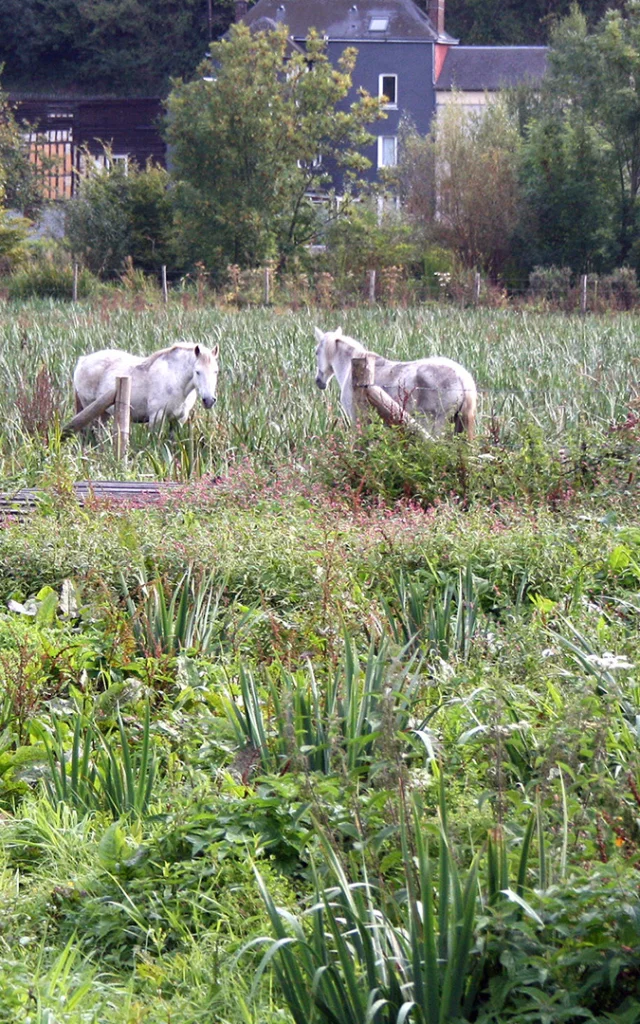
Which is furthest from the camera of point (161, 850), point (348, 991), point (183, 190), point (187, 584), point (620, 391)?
point (183, 190)

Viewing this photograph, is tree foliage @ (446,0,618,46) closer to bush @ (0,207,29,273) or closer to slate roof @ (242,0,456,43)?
slate roof @ (242,0,456,43)

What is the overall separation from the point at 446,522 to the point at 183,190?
31254mm

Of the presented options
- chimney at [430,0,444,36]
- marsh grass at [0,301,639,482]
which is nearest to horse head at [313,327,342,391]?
marsh grass at [0,301,639,482]

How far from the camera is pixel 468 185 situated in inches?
1497

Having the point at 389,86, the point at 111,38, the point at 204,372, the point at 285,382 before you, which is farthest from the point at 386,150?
the point at 204,372

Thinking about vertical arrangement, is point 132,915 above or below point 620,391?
below

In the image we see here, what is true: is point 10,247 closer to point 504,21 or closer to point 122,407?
point 122,407

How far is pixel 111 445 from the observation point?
9.98 m

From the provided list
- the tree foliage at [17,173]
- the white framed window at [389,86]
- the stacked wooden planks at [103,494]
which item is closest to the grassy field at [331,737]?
the stacked wooden planks at [103,494]

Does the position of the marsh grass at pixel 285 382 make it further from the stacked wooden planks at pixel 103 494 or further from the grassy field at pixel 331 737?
the stacked wooden planks at pixel 103 494

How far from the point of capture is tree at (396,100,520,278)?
37.0m

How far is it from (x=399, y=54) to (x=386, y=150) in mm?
3980

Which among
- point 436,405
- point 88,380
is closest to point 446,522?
point 436,405

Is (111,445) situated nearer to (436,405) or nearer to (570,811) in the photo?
(436,405)
